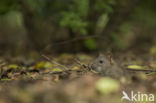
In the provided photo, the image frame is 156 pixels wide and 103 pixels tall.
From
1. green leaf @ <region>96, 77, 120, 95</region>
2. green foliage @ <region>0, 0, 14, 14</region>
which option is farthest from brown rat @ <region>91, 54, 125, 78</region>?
green foliage @ <region>0, 0, 14, 14</region>

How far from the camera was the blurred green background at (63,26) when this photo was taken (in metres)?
4.61

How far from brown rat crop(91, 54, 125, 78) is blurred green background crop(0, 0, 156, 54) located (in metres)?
2.48

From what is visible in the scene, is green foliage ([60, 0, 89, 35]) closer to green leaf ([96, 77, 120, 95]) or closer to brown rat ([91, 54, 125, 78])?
brown rat ([91, 54, 125, 78])

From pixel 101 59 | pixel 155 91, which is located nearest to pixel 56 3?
pixel 101 59

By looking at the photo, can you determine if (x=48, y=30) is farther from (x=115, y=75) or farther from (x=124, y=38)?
(x=115, y=75)

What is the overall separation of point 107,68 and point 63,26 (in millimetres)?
2935

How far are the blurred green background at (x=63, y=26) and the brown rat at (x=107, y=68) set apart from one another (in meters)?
2.48

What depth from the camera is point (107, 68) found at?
156 centimetres

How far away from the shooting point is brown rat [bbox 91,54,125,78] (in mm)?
1483

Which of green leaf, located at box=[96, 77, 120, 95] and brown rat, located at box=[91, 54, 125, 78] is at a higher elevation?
brown rat, located at box=[91, 54, 125, 78]

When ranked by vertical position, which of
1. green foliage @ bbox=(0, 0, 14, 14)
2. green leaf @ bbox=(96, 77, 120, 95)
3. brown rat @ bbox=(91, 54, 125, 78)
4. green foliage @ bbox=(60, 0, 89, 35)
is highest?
green foliage @ bbox=(0, 0, 14, 14)

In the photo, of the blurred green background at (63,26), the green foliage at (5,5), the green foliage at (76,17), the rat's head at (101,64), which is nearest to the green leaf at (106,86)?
the rat's head at (101,64)

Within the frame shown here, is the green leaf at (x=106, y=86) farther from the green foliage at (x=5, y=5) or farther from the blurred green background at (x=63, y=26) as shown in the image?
the green foliage at (x=5, y=5)

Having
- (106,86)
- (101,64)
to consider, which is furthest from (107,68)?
(106,86)
